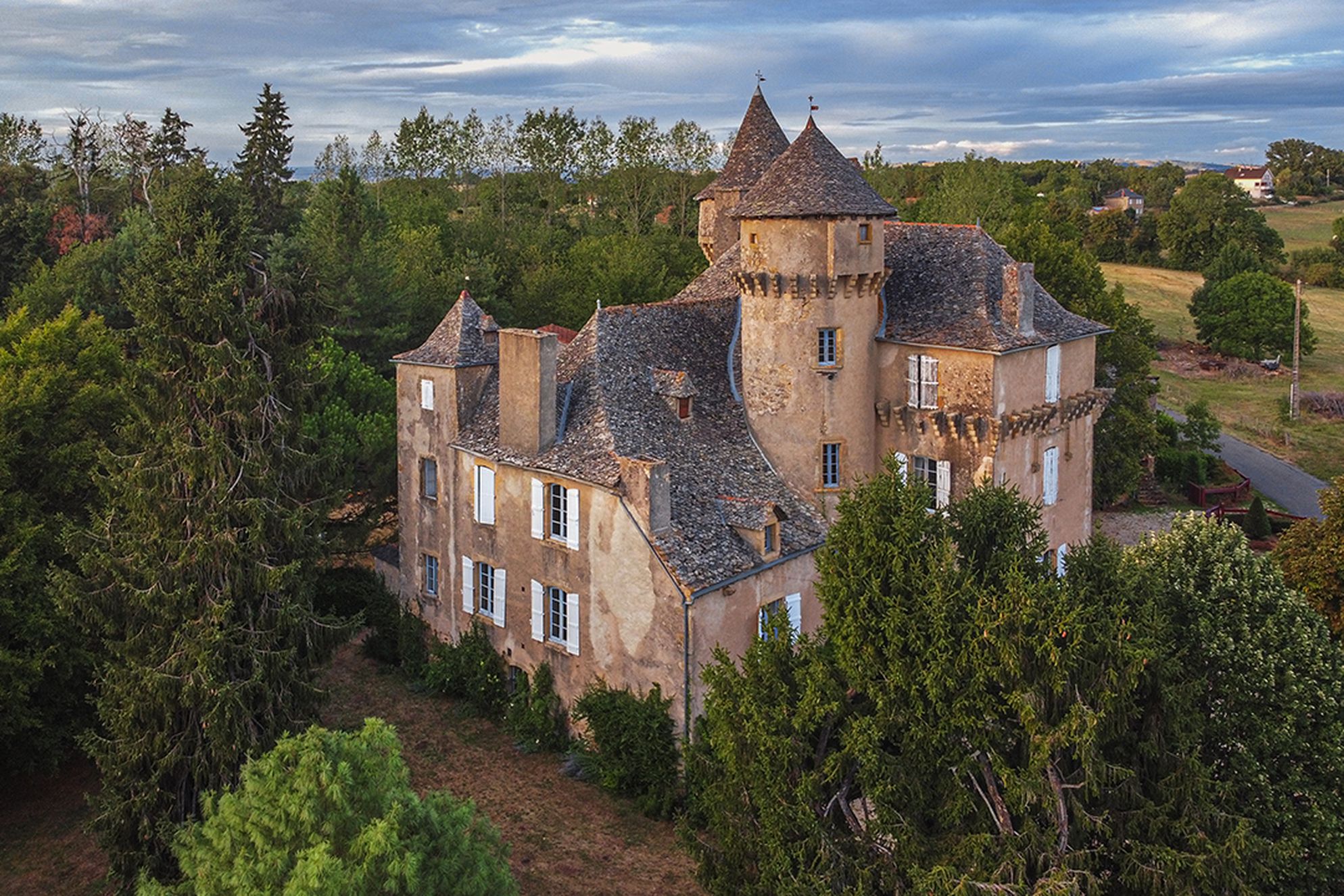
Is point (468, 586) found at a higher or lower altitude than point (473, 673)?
higher

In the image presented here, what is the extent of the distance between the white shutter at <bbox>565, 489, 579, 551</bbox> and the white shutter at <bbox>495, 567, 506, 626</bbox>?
150 inches

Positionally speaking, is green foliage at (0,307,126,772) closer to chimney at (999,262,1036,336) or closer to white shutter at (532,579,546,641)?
white shutter at (532,579,546,641)

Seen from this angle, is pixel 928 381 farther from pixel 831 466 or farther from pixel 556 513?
pixel 556 513

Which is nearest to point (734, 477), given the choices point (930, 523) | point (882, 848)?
point (930, 523)

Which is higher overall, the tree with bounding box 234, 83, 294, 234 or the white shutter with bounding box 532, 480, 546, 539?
the tree with bounding box 234, 83, 294, 234

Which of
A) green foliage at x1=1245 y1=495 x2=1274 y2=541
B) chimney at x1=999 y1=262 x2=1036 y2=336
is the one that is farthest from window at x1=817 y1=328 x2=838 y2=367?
green foliage at x1=1245 y1=495 x2=1274 y2=541

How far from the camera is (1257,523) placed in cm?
5491

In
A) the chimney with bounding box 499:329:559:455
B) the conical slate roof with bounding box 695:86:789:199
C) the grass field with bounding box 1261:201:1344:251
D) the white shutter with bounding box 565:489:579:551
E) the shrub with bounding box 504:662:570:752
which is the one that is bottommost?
the shrub with bounding box 504:662:570:752

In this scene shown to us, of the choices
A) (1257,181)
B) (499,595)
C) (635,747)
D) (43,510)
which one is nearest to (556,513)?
(499,595)

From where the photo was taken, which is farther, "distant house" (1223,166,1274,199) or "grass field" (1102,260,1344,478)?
"distant house" (1223,166,1274,199)

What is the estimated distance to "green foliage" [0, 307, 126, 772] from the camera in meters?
29.0

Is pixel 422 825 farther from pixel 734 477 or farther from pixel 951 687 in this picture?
pixel 734 477

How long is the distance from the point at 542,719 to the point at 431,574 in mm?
8311

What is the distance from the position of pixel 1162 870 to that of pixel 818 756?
6.59 metres
